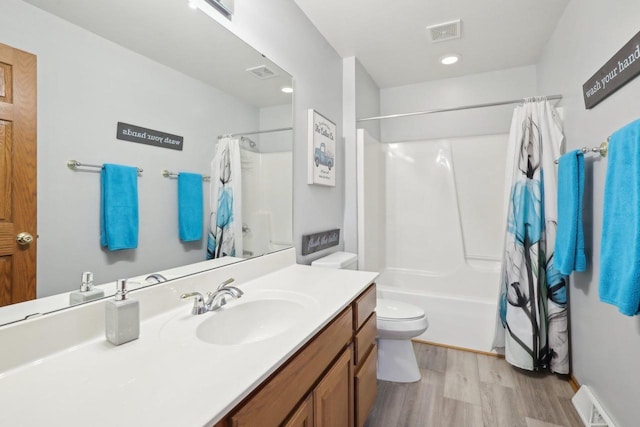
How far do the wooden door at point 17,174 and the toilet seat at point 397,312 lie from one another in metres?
1.68

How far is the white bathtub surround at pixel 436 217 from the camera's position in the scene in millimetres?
2713

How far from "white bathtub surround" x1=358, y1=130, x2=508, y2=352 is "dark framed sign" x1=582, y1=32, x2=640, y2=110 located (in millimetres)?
1171

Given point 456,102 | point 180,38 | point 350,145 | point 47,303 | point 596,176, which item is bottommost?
point 47,303

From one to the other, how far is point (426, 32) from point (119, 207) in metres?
2.27

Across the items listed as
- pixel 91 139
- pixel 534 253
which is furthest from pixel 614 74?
pixel 91 139

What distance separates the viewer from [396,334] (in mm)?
1872

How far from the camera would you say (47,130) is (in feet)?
2.47

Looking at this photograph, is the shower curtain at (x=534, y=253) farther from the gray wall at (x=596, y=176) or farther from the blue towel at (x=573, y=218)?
the blue towel at (x=573, y=218)

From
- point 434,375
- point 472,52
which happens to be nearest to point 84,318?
point 434,375

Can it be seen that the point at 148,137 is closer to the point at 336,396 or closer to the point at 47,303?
the point at 47,303

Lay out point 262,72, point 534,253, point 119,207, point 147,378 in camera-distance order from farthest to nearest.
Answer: point 534,253, point 262,72, point 119,207, point 147,378

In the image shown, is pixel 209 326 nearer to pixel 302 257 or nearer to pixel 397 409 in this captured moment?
pixel 302 257

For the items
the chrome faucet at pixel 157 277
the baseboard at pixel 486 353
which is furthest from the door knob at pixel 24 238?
the baseboard at pixel 486 353

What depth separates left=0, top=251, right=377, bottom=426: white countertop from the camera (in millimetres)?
535
